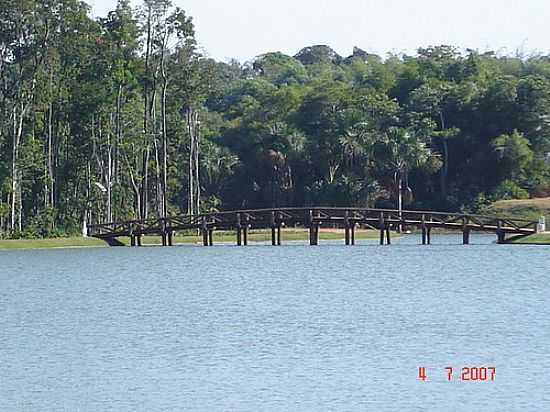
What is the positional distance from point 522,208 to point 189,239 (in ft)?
73.9

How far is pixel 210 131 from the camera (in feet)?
381

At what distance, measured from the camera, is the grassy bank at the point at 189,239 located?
3142 inches

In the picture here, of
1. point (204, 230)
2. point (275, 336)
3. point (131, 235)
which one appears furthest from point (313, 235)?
point (275, 336)

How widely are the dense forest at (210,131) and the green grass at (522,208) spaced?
11.1 ft

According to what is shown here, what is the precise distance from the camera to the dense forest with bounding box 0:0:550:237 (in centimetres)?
8756

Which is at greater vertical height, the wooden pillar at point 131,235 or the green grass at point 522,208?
the green grass at point 522,208

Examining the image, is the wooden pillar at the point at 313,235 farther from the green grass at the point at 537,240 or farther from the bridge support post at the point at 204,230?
the green grass at the point at 537,240

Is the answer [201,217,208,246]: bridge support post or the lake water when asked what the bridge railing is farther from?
the lake water

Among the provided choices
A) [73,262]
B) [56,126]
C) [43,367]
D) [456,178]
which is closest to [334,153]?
[456,178]

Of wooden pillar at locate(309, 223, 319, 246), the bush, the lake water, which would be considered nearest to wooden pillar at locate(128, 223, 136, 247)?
wooden pillar at locate(309, 223, 319, 246)

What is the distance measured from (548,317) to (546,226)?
50.1 metres

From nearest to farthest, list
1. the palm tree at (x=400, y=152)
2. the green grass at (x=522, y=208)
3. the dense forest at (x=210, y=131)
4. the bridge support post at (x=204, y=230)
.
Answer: the bridge support post at (x=204, y=230)
the dense forest at (x=210, y=131)
the green grass at (x=522, y=208)
the palm tree at (x=400, y=152)

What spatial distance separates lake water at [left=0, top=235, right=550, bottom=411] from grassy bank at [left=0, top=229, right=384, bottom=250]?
575 inches

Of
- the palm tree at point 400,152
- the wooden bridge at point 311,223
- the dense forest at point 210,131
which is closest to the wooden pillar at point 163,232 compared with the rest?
the wooden bridge at point 311,223
